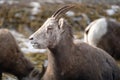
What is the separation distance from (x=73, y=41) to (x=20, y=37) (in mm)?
8110

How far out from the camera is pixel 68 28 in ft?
30.8

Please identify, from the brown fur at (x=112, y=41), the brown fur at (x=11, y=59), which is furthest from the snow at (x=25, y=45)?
the brown fur at (x=11, y=59)

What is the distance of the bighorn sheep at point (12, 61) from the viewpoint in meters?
11.4

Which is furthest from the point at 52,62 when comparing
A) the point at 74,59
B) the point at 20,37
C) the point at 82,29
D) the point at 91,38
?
the point at 82,29

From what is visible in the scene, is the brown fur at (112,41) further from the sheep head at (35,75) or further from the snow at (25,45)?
the sheep head at (35,75)

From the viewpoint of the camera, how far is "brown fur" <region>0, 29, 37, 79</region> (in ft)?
37.3

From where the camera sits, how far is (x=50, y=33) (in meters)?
9.21

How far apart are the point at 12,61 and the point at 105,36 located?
3860mm

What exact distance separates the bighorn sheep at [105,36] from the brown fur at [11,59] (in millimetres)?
3067

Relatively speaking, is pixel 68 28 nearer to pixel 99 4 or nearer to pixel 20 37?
pixel 20 37

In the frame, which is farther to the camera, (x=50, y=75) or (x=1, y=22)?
(x=1, y=22)

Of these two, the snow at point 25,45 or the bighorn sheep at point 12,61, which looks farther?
the snow at point 25,45

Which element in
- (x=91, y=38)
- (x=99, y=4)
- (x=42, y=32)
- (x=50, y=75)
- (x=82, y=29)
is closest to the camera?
(x=42, y=32)

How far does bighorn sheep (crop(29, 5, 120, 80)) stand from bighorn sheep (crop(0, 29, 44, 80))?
189 cm
